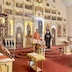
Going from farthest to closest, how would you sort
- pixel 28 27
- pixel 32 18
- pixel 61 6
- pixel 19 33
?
pixel 61 6 → pixel 32 18 → pixel 28 27 → pixel 19 33

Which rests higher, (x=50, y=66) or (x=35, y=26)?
(x=35, y=26)

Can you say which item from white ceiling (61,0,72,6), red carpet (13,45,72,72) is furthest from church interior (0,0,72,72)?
red carpet (13,45,72,72)

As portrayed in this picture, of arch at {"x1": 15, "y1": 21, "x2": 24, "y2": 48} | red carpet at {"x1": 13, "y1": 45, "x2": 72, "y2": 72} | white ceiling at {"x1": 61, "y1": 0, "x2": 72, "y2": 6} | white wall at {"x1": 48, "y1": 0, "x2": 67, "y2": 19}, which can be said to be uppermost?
white ceiling at {"x1": 61, "y1": 0, "x2": 72, "y2": 6}

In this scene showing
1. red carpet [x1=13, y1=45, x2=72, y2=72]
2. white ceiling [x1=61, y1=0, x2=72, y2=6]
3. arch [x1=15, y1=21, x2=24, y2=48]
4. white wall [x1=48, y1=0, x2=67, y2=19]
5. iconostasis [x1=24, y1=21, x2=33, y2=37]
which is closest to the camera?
red carpet [x1=13, y1=45, x2=72, y2=72]

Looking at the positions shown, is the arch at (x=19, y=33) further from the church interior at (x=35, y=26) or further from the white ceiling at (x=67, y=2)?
the white ceiling at (x=67, y=2)

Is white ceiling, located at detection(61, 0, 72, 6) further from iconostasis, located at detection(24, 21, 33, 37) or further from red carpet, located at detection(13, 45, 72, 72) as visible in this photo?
red carpet, located at detection(13, 45, 72, 72)

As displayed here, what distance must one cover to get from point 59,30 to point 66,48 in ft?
13.5

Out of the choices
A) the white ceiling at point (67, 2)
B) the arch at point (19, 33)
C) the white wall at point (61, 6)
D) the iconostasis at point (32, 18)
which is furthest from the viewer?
the white ceiling at point (67, 2)

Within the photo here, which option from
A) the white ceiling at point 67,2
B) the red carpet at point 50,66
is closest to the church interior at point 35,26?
the white ceiling at point 67,2

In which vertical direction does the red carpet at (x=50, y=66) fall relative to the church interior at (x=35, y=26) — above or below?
below

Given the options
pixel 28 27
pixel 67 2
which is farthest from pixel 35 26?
pixel 67 2

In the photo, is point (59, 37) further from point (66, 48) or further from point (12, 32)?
point (12, 32)

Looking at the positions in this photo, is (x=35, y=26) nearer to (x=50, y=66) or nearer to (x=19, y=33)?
(x=19, y=33)

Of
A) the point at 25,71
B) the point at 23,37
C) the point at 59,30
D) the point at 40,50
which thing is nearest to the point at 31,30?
the point at 23,37
